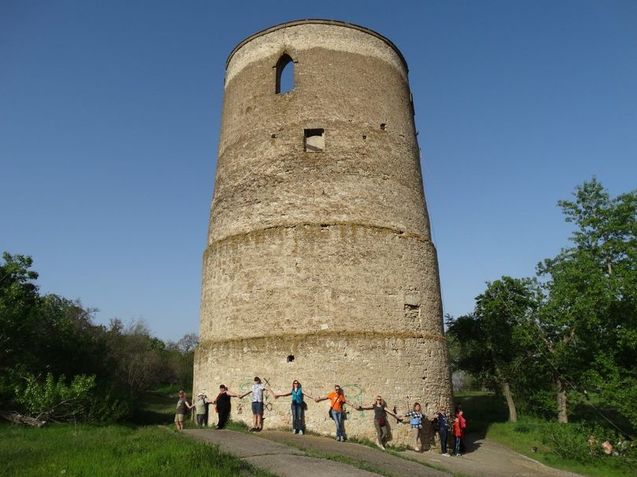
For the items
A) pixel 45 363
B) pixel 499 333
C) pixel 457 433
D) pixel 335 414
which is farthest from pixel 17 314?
pixel 499 333

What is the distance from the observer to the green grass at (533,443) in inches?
476

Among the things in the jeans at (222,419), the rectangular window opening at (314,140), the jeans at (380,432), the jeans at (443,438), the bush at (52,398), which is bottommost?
the jeans at (443,438)

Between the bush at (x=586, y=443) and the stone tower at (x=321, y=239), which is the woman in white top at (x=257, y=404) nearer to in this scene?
the stone tower at (x=321, y=239)

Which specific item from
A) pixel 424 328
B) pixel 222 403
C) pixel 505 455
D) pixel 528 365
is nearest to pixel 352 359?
pixel 424 328

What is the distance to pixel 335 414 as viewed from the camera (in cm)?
1024

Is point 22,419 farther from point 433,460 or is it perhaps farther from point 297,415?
point 433,460

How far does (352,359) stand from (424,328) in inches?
89.2

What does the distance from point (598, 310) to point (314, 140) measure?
9.83 m

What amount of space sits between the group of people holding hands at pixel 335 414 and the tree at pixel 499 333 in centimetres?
877

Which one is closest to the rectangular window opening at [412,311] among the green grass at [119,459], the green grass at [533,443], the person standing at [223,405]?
the person standing at [223,405]

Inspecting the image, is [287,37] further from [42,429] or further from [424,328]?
[42,429]

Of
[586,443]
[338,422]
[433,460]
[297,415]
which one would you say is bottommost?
[586,443]

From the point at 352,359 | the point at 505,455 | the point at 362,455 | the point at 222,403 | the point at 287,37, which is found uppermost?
the point at 287,37

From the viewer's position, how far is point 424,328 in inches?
474
